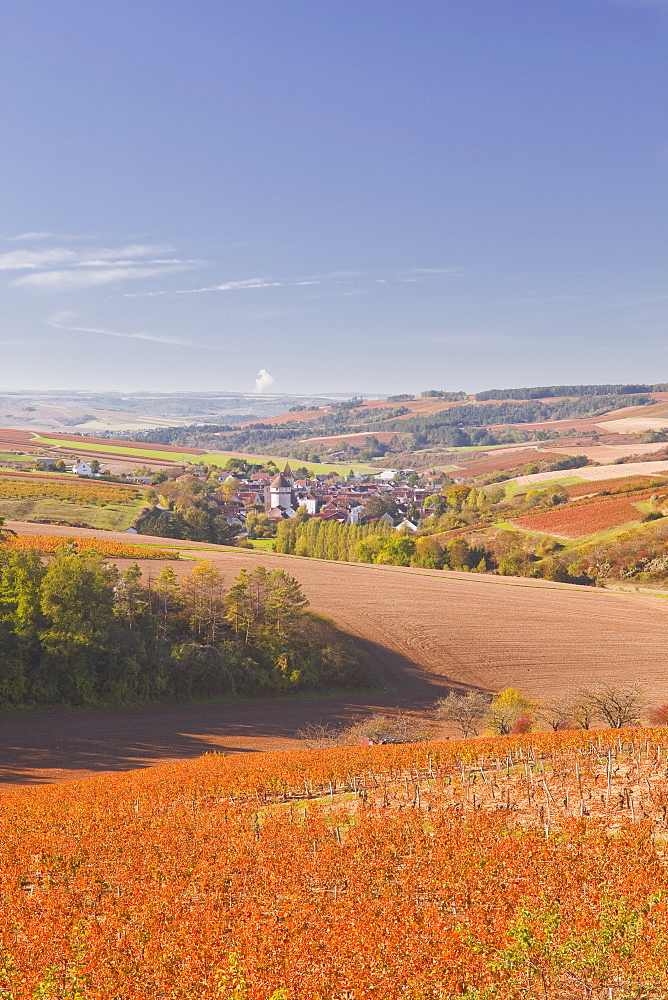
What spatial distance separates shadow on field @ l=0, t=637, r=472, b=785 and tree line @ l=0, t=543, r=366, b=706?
58.2 inches

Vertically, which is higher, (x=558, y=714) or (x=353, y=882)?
(x=353, y=882)

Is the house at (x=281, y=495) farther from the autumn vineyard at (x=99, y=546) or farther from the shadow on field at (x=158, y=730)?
the shadow on field at (x=158, y=730)

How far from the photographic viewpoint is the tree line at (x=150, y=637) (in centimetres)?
3644

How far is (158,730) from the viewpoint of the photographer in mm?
34938

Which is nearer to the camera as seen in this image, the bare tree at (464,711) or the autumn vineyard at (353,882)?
the autumn vineyard at (353,882)

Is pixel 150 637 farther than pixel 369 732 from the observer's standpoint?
Yes

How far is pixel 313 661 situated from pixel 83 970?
3155 cm

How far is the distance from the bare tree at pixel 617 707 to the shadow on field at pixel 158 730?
10.7 meters

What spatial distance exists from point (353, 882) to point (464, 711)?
24.8 m

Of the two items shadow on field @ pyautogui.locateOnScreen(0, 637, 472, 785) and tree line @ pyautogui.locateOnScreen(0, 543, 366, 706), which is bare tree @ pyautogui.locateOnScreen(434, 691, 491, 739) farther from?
tree line @ pyautogui.locateOnScreen(0, 543, 366, 706)

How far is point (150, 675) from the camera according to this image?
38875mm

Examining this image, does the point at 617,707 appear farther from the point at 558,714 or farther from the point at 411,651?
the point at 411,651

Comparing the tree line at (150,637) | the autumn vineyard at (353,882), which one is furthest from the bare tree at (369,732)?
the autumn vineyard at (353,882)

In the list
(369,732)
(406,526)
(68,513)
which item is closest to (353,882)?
(369,732)
